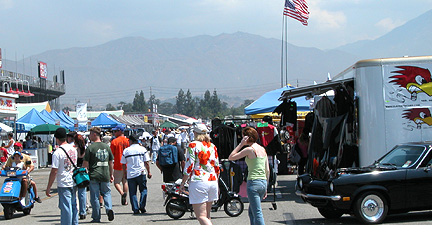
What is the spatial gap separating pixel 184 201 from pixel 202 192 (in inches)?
138

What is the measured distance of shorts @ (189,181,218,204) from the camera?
7715 millimetres

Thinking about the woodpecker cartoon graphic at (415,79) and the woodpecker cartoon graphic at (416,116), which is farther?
the woodpecker cartoon graphic at (415,79)

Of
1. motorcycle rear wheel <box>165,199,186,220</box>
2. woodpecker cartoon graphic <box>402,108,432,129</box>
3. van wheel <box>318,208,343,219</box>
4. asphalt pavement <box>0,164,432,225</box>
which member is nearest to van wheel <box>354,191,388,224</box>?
asphalt pavement <box>0,164,432,225</box>

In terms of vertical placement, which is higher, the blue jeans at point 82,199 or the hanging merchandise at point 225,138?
the hanging merchandise at point 225,138

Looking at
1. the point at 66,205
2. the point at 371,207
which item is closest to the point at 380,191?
the point at 371,207

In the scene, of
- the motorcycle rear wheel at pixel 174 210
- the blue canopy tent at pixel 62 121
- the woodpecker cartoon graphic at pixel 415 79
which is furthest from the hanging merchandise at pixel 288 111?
the blue canopy tent at pixel 62 121

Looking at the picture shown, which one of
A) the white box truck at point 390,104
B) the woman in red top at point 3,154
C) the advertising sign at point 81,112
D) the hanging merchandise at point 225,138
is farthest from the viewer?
the advertising sign at point 81,112

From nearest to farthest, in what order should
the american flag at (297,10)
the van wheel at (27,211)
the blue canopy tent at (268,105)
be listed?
the van wheel at (27,211), the blue canopy tent at (268,105), the american flag at (297,10)

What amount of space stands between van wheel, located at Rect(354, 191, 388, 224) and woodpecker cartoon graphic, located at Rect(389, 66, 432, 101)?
3266 millimetres

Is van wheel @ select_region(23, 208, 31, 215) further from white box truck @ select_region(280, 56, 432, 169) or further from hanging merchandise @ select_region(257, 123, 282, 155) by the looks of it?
white box truck @ select_region(280, 56, 432, 169)

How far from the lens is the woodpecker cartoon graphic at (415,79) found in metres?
12.1

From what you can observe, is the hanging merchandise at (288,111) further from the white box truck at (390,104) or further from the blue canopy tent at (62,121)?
the blue canopy tent at (62,121)

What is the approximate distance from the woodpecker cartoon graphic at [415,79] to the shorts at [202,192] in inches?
239

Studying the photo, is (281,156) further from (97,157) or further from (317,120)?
(97,157)
